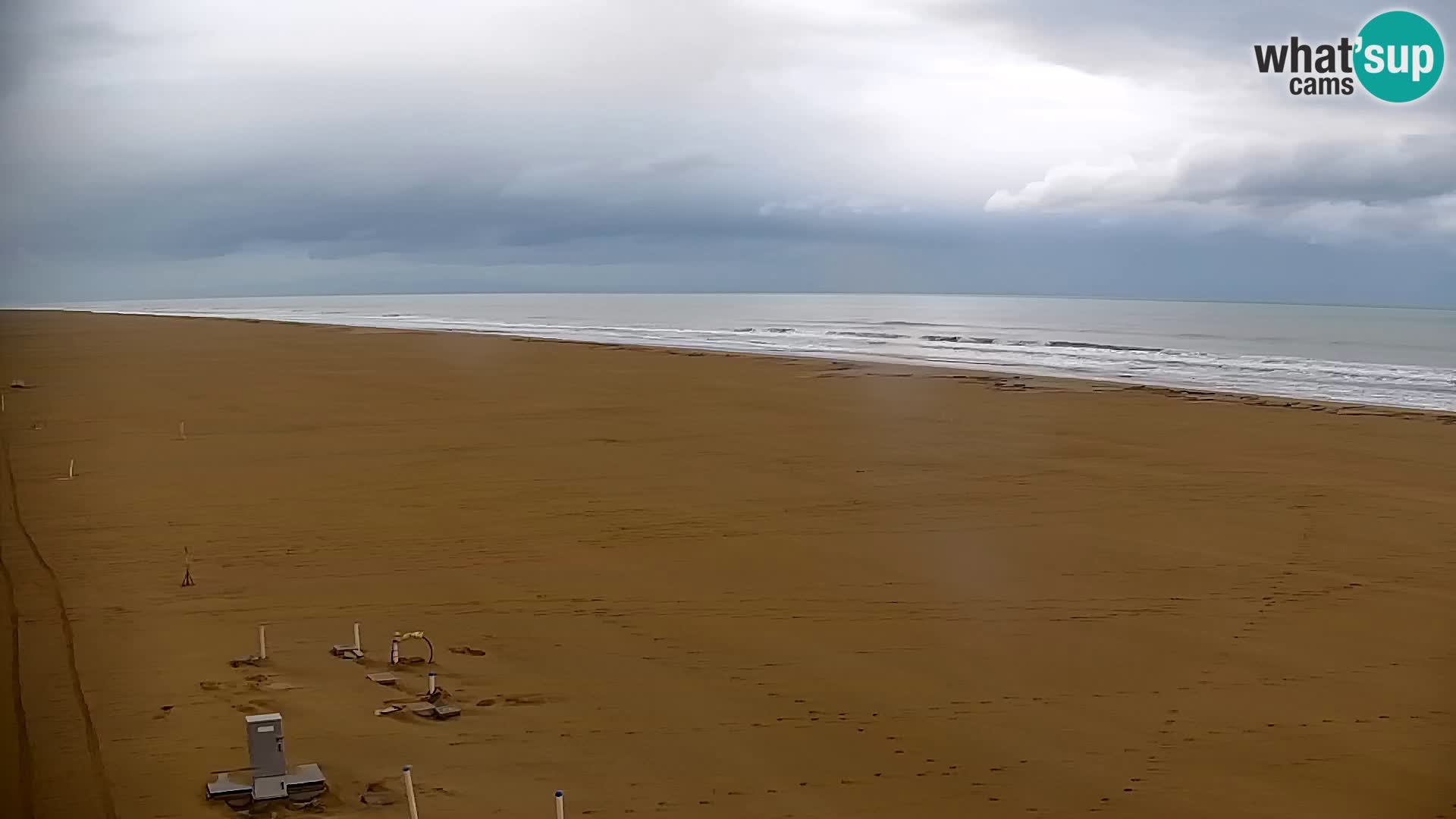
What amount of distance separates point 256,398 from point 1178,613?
35.2 feet

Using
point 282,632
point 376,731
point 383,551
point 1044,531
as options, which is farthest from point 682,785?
point 1044,531

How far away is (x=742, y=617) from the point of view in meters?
4.78

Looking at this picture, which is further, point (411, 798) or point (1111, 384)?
point (1111, 384)

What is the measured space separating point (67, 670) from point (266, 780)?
4.11ft

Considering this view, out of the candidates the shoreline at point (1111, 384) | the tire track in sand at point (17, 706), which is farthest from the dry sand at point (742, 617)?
the shoreline at point (1111, 384)

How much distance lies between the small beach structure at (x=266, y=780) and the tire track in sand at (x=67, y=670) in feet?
0.92

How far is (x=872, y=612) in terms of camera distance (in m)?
4.86

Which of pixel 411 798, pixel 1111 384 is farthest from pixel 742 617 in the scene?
pixel 1111 384

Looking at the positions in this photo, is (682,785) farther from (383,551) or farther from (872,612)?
(383,551)

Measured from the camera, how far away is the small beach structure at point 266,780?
2973 mm

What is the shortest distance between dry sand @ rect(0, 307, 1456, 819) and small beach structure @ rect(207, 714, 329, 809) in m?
0.06

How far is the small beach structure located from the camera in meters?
2.97

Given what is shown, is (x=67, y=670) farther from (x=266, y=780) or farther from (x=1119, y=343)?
(x=1119, y=343)

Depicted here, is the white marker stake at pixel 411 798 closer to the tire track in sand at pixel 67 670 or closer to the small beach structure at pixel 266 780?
the small beach structure at pixel 266 780
